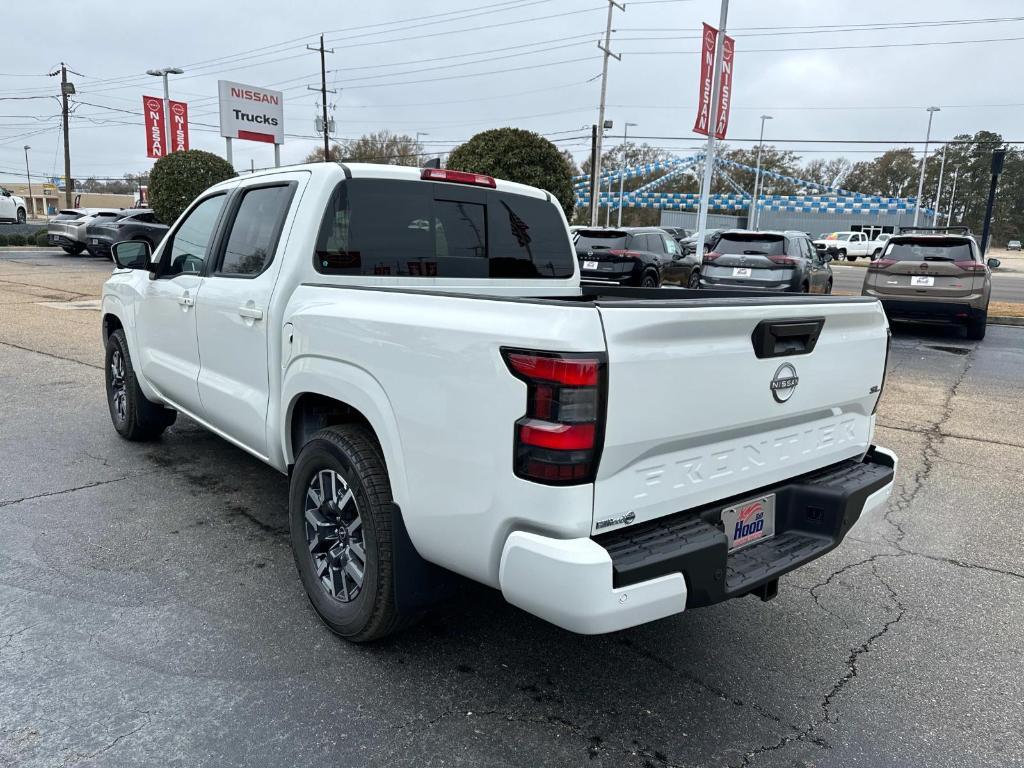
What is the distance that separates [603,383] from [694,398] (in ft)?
1.30

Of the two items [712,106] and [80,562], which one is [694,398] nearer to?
[80,562]

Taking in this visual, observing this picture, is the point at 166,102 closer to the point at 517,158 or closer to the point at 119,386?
the point at 517,158

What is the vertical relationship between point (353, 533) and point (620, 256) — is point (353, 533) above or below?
below

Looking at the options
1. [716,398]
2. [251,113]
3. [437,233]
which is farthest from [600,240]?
[251,113]

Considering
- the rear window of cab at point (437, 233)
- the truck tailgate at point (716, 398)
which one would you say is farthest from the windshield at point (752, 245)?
the truck tailgate at point (716, 398)

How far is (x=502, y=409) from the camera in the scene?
7.08 feet

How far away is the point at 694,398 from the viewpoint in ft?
7.56

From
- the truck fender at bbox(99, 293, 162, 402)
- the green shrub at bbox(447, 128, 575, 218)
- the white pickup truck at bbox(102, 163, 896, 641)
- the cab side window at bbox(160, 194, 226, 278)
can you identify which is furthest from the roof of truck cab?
the green shrub at bbox(447, 128, 575, 218)

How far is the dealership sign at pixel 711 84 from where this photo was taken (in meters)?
17.3

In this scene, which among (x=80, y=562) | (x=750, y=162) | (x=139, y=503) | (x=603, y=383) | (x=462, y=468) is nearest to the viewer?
(x=603, y=383)

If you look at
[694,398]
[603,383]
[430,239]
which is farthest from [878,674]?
[430,239]

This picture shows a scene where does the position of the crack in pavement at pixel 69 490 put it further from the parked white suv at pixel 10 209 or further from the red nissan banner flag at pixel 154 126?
the parked white suv at pixel 10 209

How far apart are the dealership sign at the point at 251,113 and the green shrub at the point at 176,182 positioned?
624 cm

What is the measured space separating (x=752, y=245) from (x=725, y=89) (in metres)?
6.13
